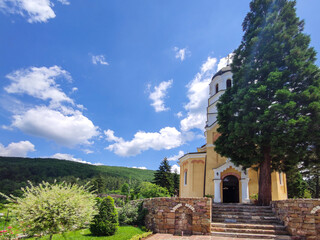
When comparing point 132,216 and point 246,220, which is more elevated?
point 246,220

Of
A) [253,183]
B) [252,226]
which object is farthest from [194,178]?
[252,226]

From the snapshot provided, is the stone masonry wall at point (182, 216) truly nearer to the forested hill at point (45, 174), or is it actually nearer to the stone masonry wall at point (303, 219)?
the stone masonry wall at point (303, 219)

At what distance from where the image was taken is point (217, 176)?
17562 mm

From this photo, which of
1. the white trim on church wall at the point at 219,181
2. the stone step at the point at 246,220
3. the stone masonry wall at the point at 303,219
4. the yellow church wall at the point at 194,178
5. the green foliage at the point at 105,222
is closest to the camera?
the stone masonry wall at the point at 303,219

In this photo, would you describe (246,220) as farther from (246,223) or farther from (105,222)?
(105,222)

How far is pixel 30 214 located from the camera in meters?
5.28

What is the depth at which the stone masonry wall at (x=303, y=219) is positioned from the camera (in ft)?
26.7

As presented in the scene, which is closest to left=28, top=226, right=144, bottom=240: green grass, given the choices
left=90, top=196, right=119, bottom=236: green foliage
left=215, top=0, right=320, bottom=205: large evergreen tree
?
left=90, top=196, right=119, bottom=236: green foliage

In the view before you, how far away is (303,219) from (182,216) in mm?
5033

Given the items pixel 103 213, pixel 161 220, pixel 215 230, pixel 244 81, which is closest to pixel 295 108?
pixel 244 81

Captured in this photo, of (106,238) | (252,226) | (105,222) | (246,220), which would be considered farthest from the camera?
(246,220)

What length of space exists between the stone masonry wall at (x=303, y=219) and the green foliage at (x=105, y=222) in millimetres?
7661

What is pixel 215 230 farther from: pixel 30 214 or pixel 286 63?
pixel 286 63

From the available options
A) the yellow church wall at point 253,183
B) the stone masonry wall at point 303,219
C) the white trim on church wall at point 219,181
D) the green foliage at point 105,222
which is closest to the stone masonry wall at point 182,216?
the green foliage at point 105,222
